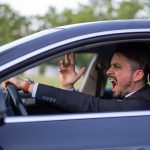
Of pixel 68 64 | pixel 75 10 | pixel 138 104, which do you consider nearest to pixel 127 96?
pixel 138 104

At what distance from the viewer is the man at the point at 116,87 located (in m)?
3.08

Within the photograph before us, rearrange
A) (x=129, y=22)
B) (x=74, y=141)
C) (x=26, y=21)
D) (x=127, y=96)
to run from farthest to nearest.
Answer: (x=26, y=21), (x=127, y=96), (x=129, y=22), (x=74, y=141)

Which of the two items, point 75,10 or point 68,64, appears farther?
point 75,10

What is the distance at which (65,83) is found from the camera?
3531 millimetres

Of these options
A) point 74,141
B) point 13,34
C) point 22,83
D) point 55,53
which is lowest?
point 13,34

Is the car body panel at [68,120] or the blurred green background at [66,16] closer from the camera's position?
the car body panel at [68,120]

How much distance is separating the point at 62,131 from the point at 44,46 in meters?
0.45

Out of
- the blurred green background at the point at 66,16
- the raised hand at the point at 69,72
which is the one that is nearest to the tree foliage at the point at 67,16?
the blurred green background at the point at 66,16

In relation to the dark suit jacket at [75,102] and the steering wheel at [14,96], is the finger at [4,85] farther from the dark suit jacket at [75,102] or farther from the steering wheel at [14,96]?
the dark suit jacket at [75,102]

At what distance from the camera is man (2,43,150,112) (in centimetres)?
308

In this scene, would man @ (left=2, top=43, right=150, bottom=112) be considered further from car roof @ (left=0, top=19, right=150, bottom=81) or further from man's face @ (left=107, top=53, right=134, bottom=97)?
car roof @ (left=0, top=19, right=150, bottom=81)

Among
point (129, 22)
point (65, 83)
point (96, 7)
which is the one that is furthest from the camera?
point (96, 7)

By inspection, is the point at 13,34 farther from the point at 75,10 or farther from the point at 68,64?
the point at 68,64

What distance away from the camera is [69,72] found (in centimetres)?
348
